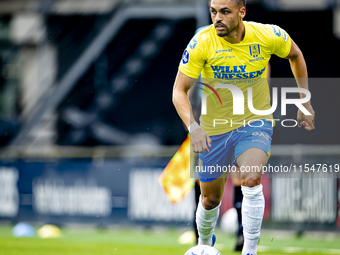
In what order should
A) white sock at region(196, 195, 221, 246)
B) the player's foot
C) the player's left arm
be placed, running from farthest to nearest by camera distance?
the player's foot → white sock at region(196, 195, 221, 246) → the player's left arm

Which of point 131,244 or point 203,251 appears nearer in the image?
point 203,251

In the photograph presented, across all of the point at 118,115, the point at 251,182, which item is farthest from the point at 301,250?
the point at 118,115

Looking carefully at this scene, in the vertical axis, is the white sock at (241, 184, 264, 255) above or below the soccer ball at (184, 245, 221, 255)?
above

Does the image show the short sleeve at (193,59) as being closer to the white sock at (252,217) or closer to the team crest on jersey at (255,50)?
the team crest on jersey at (255,50)

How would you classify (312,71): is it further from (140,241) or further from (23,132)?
(23,132)

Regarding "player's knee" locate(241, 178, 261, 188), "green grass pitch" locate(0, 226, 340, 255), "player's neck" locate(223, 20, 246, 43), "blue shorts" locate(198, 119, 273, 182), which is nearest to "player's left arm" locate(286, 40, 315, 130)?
"blue shorts" locate(198, 119, 273, 182)

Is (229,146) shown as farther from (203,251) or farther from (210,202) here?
(203,251)

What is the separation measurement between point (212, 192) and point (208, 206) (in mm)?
135

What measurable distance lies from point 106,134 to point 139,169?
13.5 feet

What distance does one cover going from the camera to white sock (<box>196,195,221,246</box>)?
507 cm

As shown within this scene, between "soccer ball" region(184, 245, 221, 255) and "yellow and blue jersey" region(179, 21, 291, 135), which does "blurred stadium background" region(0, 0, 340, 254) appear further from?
"soccer ball" region(184, 245, 221, 255)

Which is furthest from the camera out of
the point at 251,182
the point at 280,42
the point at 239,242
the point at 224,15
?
the point at 239,242

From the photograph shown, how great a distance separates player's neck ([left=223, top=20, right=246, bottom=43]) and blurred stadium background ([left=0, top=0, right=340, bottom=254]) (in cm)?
262

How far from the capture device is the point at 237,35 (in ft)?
15.6
